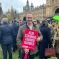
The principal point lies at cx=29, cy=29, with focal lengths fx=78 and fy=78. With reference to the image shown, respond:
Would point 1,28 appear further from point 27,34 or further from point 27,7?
point 27,7

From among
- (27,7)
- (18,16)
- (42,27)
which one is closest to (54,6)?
(42,27)

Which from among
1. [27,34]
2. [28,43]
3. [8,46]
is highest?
[27,34]

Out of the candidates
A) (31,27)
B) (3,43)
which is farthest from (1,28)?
(31,27)

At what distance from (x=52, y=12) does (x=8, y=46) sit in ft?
107

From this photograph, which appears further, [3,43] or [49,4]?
[49,4]

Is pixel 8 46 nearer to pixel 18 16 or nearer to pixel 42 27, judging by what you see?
pixel 42 27

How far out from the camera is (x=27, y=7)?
83.4m

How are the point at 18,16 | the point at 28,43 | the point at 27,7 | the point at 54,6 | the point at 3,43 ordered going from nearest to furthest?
the point at 28,43 → the point at 3,43 → the point at 54,6 → the point at 18,16 → the point at 27,7

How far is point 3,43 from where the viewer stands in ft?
11.7

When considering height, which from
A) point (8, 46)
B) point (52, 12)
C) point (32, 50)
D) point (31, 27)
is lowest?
point (8, 46)

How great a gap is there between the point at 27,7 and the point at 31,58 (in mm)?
84629

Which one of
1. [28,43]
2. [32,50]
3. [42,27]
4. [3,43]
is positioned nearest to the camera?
[28,43]

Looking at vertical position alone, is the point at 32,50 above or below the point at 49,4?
below

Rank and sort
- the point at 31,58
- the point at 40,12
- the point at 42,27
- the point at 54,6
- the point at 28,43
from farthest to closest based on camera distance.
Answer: the point at 40,12 < the point at 54,6 < the point at 42,27 < the point at 31,58 < the point at 28,43
